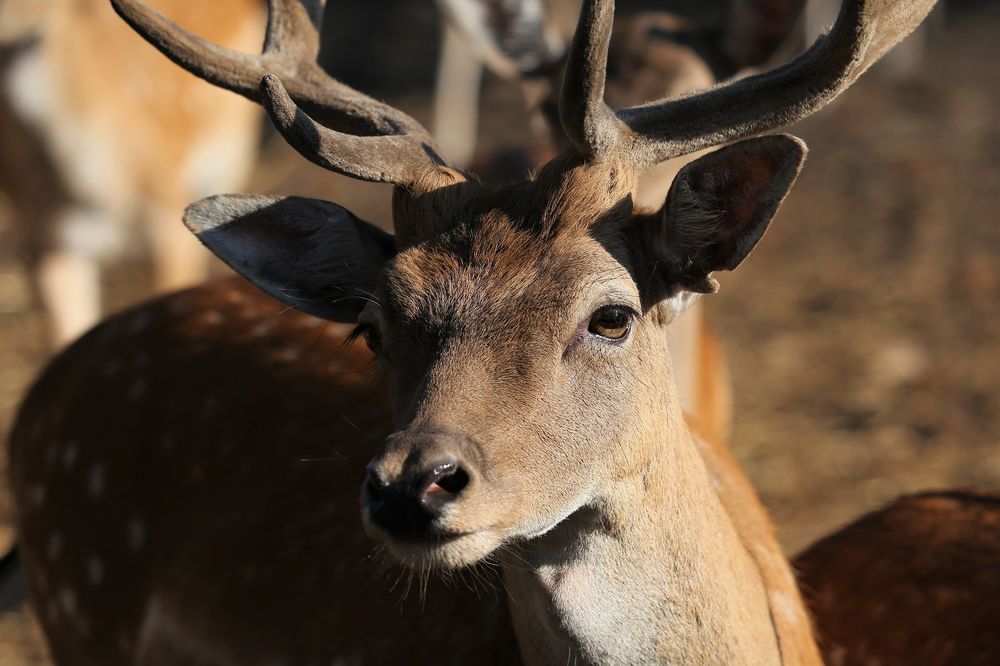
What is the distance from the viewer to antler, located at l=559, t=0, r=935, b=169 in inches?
94.1

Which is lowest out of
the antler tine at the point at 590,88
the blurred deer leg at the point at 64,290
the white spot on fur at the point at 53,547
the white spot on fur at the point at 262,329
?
the blurred deer leg at the point at 64,290

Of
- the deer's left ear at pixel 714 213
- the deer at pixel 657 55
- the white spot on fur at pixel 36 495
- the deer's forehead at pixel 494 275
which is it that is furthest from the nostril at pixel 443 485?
the deer at pixel 657 55

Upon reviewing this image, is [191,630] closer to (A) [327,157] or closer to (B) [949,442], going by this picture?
(A) [327,157]

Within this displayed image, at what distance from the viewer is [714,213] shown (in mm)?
2510

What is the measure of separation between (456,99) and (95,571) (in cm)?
709

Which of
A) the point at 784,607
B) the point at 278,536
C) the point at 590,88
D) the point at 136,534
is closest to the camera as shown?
the point at 590,88

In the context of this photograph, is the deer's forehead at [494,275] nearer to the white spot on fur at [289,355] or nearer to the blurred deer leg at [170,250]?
the white spot on fur at [289,355]

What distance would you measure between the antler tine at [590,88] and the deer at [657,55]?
2473 mm

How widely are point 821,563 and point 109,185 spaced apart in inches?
151

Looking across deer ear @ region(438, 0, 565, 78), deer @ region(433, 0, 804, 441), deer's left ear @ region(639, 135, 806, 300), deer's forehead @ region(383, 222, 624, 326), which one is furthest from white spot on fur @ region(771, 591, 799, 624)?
deer ear @ region(438, 0, 565, 78)

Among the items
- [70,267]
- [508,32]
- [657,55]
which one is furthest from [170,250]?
Answer: [657,55]

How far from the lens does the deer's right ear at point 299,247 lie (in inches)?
108

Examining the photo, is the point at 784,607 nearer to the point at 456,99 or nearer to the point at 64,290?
the point at 64,290

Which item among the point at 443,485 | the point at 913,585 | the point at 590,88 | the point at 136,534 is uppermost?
the point at 590,88
